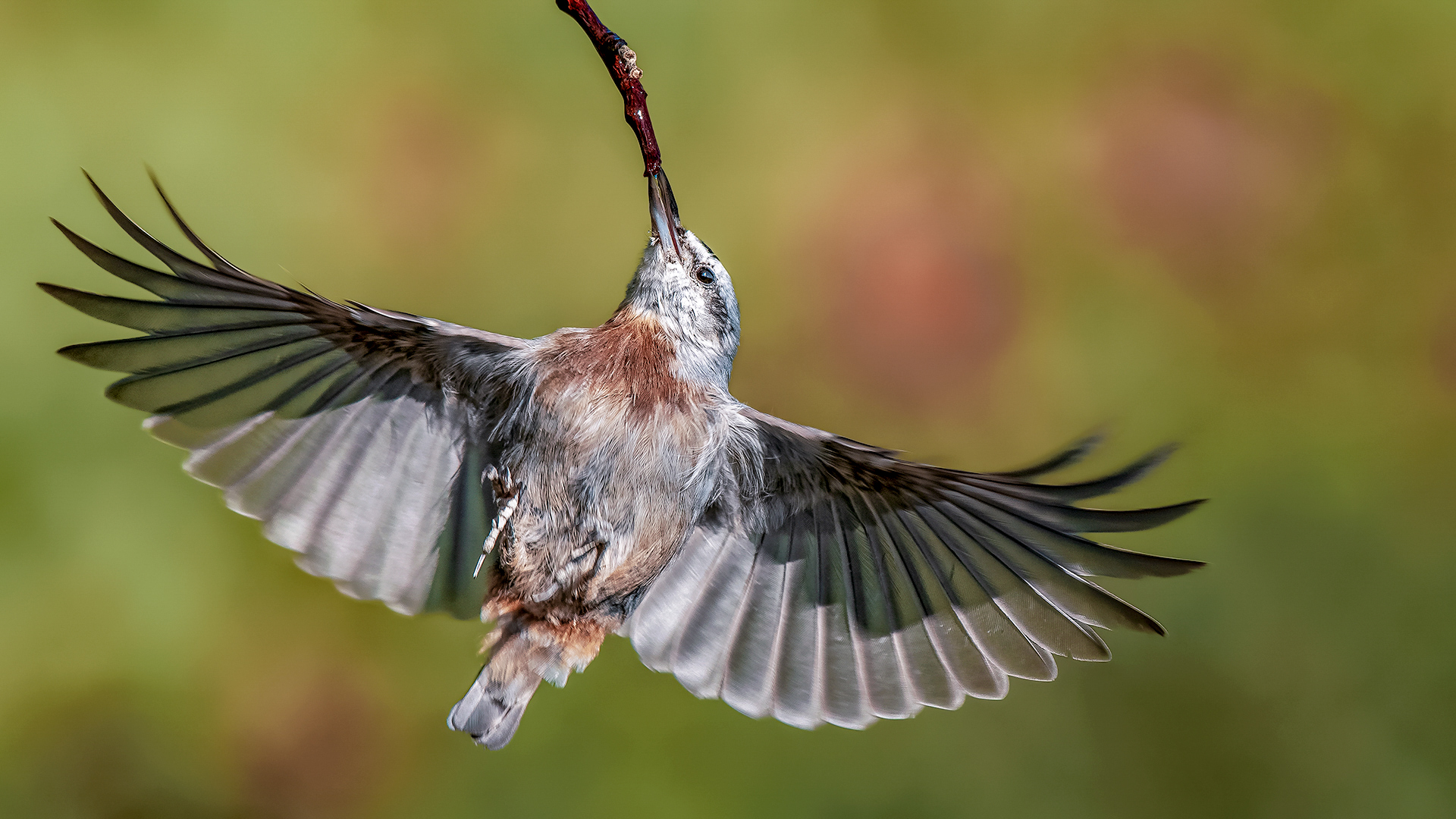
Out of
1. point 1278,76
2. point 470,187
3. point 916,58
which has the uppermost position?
point 1278,76

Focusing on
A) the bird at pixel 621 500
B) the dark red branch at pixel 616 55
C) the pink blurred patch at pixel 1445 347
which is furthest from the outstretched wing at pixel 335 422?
the pink blurred patch at pixel 1445 347

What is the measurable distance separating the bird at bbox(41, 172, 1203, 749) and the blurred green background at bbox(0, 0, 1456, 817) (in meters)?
0.88

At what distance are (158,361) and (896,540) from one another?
141 cm

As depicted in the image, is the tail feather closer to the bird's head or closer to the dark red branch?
the bird's head

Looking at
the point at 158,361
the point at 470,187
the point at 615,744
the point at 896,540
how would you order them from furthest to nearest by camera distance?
the point at 470,187 → the point at 615,744 → the point at 896,540 → the point at 158,361

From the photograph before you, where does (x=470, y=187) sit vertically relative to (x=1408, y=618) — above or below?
above

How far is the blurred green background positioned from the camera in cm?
326

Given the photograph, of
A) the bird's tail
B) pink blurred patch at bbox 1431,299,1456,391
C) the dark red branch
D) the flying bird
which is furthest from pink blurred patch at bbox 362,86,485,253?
pink blurred patch at bbox 1431,299,1456,391

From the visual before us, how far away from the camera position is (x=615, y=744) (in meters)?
3.23

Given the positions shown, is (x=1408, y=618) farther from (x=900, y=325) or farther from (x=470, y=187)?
(x=470, y=187)

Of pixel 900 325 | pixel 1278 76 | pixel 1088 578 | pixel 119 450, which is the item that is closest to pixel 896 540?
pixel 1088 578

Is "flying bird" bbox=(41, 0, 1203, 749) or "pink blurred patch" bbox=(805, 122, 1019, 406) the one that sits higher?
"pink blurred patch" bbox=(805, 122, 1019, 406)

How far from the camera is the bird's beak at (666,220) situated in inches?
87.9

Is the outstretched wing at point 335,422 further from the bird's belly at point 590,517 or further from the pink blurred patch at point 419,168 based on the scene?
the pink blurred patch at point 419,168
